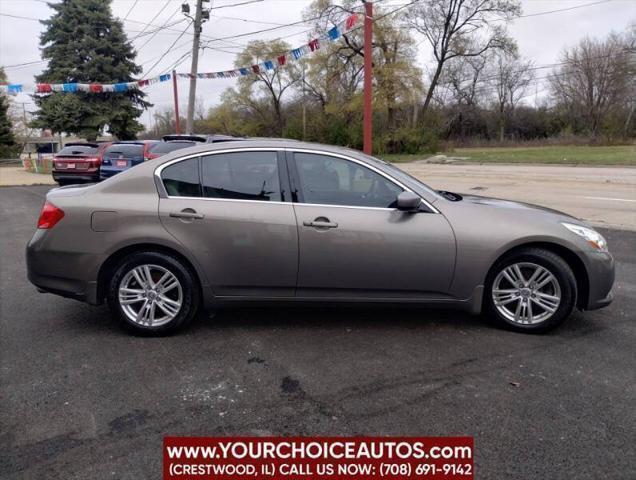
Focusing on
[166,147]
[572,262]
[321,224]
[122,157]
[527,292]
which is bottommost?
[527,292]

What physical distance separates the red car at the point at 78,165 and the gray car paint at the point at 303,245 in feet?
42.6

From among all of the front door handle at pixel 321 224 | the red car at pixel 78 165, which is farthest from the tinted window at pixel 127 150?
the front door handle at pixel 321 224

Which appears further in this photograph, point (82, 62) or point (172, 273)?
point (82, 62)

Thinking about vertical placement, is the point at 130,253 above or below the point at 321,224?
below

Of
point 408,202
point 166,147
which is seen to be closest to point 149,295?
point 408,202

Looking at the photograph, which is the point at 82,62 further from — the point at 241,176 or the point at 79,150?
the point at 241,176

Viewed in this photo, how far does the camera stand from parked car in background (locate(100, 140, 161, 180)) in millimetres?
14352

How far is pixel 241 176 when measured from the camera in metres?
4.03

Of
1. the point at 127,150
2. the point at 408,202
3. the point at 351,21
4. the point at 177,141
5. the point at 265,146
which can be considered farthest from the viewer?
the point at 127,150

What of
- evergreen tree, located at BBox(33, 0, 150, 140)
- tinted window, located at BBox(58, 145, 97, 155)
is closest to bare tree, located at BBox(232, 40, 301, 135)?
evergreen tree, located at BBox(33, 0, 150, 140)

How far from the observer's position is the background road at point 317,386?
8.34ft

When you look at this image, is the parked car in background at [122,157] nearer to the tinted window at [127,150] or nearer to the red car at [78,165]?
the tinted window at [127,150]

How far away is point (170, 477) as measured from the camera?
7.72ft

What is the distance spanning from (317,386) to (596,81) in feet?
195
